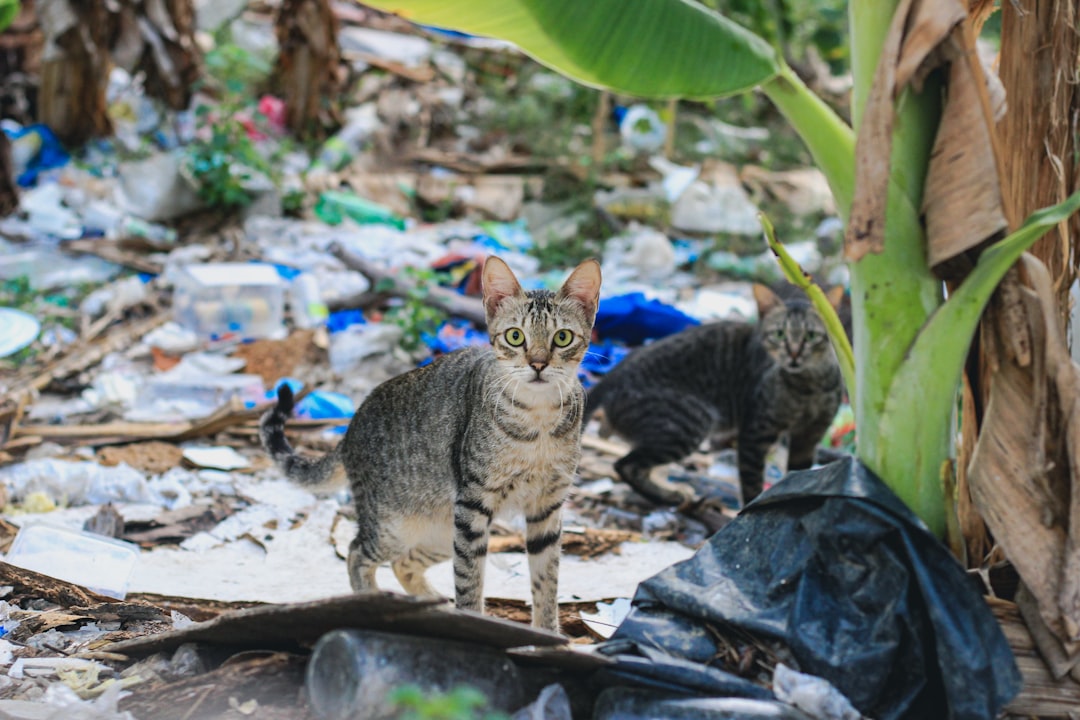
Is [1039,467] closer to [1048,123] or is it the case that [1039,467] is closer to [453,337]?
[1048,123]

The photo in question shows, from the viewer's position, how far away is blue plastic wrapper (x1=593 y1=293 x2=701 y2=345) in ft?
23.8

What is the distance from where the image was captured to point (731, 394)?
6023mm

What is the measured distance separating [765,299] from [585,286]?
247 centimetres

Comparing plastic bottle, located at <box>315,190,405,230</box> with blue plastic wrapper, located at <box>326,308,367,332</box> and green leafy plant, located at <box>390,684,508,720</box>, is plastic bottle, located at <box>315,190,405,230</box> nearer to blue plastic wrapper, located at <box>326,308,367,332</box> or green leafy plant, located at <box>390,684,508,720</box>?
blue plastic wrapper, located at <box>326,308,367,332</box>

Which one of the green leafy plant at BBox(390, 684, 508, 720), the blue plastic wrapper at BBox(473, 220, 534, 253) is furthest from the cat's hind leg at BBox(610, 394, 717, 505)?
the blue plastic wrapper at BBox(473, 220, 534, 253)

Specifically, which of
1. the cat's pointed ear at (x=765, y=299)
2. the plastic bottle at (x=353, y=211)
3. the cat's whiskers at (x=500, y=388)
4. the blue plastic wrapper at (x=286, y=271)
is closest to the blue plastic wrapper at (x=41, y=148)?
the plastic bottle at (x=353, y=211)

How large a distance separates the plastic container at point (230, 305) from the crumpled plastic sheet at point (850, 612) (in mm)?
5003

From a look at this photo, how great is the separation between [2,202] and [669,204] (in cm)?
552

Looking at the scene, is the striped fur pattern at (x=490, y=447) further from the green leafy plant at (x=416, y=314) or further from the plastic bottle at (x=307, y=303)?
the plastic bottle at (x=307, y=303)

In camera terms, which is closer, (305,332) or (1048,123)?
(1048,123)

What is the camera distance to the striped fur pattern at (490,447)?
3543 millimetres

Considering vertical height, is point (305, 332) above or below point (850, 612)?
above

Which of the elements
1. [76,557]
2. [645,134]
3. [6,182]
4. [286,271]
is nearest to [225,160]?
[286,271]

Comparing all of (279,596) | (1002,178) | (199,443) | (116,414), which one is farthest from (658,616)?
(116,414)
